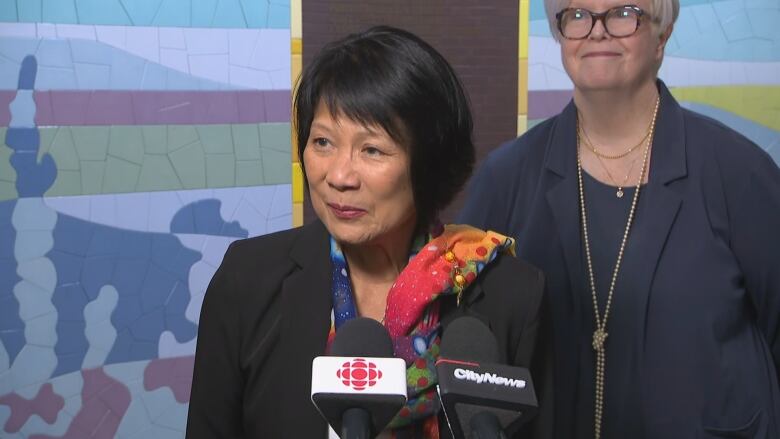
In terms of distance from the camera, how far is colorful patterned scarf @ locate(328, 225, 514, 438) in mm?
1363

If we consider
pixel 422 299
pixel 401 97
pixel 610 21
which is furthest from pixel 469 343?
pixel 610 21

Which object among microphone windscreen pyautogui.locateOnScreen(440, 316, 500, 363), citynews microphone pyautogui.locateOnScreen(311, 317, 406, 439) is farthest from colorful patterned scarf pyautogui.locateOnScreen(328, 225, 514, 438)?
citynews microphone pyautogui.locateOnScreen(311, 317, 406, 439)

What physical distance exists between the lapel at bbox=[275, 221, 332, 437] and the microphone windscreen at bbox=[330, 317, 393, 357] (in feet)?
0.86

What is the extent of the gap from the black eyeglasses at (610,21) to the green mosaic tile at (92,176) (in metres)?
1.69

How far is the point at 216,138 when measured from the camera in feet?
10.6

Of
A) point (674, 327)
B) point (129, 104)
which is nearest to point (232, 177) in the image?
point (129, 104)

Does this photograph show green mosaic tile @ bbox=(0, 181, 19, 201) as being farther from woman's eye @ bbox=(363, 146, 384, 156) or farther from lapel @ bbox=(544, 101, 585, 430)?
woman's eye @ bbox=(363, 146, 384, 156)

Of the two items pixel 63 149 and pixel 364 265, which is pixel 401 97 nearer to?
pixel 364 265

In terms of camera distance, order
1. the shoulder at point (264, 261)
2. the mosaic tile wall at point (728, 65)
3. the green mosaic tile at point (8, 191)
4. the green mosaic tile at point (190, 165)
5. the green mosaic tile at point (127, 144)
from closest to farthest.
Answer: the shoulder at point (264, 261) < the green mosaic tile at point (8, 191) < the green mosaic tile at point (127, 144) < the green mosaic tile at point (190, 165) < the mosaic tile wall at point (728, 65)

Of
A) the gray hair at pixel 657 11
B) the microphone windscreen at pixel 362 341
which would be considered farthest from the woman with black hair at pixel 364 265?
the gray hair at pixel 657 11

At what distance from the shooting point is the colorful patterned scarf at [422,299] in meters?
1.36

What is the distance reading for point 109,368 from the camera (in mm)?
3189

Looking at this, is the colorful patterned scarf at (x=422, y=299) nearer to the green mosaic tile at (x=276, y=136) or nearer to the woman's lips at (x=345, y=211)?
the woman's lips at (x=345, y=211)

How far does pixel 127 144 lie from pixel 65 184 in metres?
0.22
